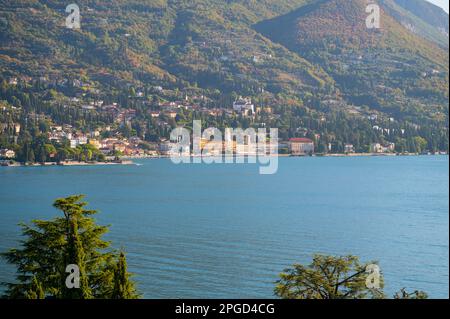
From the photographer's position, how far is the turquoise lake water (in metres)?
13.7

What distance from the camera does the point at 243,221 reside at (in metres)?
21.8

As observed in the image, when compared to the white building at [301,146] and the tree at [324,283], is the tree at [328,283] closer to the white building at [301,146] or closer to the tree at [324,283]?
the tree at [324,283]

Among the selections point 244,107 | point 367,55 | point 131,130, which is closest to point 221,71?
point 244,107

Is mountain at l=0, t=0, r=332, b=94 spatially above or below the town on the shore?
above

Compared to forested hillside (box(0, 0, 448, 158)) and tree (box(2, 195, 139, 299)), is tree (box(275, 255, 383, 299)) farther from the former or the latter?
forested hillside (box(0, 0, 448, 158))

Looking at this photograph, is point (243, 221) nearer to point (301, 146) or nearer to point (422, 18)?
point (301, 146)

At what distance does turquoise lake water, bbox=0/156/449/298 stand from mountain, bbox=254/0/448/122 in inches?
1722

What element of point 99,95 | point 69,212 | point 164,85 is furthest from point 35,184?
point 164,85

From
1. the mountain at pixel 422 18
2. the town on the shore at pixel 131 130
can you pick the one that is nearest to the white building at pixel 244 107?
the town on the shore at pixel 131 130

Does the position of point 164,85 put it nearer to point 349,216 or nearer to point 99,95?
point 99,95

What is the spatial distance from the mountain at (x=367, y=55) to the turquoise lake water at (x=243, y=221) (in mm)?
43726

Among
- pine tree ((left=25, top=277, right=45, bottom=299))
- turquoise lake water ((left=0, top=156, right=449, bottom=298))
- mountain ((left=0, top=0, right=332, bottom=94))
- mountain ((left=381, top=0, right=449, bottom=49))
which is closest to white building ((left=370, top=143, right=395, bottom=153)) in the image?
mountain ((left=0, top=0, right=332, bottom=94))

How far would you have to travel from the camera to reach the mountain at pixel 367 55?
3334 inches

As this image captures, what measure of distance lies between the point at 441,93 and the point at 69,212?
81.9m
